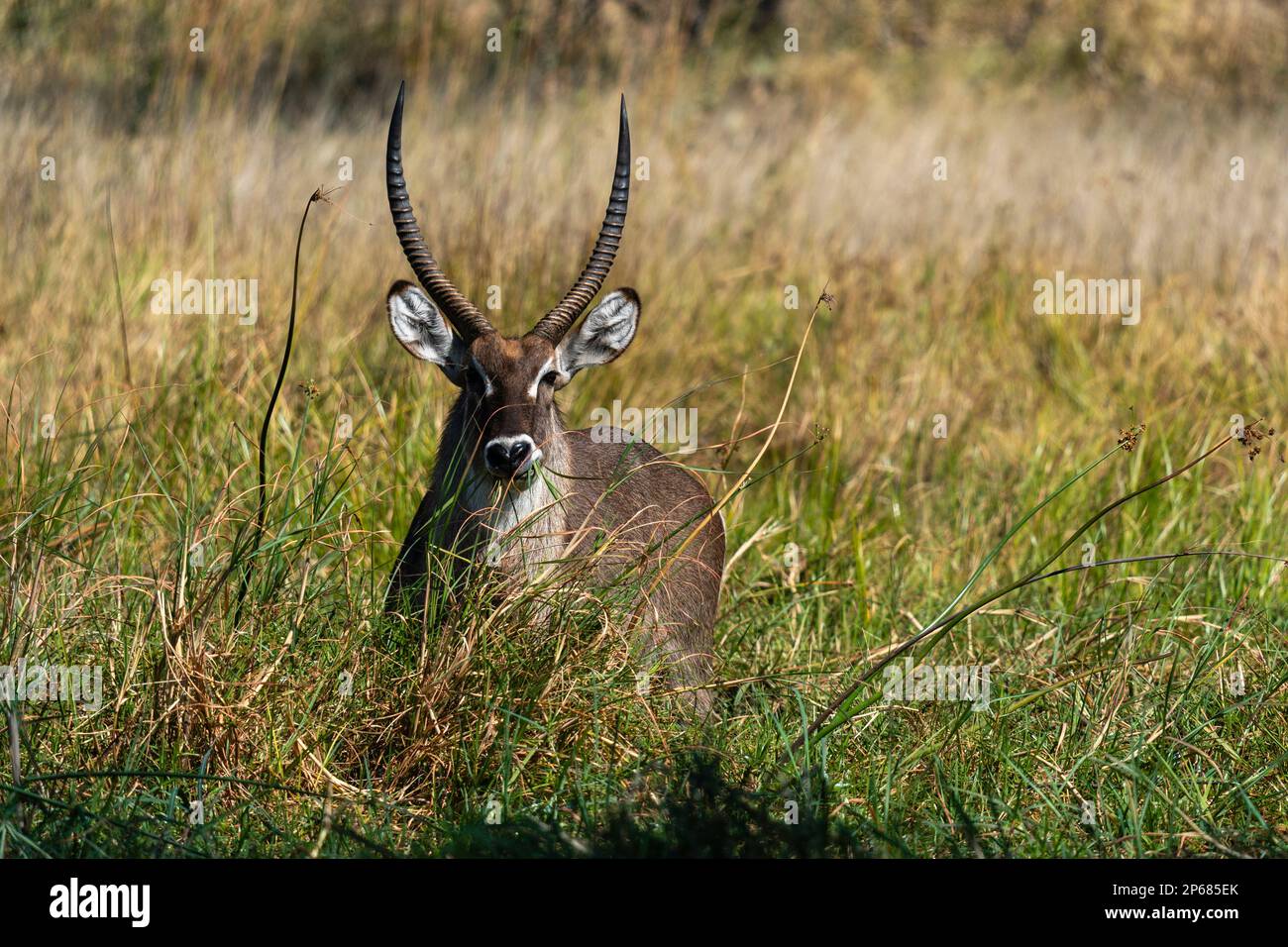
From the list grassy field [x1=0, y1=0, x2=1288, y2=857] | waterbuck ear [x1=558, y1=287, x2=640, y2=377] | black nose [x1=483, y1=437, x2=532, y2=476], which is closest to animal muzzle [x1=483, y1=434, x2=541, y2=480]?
black nose [x1=483, y1=437, x2=532, y2=476]

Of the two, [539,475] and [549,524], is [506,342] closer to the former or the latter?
[539,475]

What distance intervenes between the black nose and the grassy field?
0.44m

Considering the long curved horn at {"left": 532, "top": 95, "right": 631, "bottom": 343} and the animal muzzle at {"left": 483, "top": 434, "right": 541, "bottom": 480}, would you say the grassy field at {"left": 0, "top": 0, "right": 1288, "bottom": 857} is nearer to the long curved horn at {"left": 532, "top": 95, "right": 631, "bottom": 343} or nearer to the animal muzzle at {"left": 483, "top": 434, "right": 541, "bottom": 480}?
the animal muzzle at {"left": 483, "top": 434, "right": 541, "bottom": 480}

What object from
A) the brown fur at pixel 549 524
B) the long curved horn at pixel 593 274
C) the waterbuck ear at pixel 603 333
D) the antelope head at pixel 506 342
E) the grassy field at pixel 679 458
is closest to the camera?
the grassy field at pixel 679 458

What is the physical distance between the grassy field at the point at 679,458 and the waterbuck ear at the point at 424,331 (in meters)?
0.54

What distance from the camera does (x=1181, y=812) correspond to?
12.5 ft

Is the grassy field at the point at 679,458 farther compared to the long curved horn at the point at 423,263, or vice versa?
the long curved horn at the point at 423,263

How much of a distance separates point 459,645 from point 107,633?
1.07m

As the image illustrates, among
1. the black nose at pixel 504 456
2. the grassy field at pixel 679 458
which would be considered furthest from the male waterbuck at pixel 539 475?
the grassy field at pixel 679 458

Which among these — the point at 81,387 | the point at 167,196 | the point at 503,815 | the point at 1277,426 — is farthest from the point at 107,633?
the point at 1277,426

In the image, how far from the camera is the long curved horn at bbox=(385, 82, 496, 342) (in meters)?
4.74

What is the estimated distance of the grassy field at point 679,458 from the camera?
12.6 feet

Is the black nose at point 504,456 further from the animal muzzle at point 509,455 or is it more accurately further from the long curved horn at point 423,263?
the long curved horn at point 423,263
